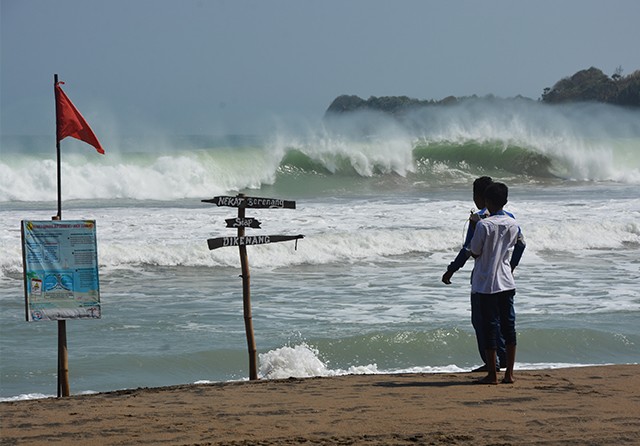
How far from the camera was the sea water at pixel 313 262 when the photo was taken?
10.0 metres

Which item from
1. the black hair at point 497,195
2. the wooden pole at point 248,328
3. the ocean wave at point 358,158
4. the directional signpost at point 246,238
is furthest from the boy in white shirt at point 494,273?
the ocean wave at point 358,158

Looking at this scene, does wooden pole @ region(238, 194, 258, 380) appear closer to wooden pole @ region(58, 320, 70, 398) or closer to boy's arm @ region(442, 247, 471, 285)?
wooden pole @ region(58, 320, 70, 398)

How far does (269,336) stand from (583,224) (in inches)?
485

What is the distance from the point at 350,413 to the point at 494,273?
5.08ft

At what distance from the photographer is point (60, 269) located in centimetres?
734

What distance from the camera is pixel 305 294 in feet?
45.3

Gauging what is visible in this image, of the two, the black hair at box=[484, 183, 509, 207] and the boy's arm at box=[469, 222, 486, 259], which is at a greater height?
the black hair at box=[484, 183, 509, 207]

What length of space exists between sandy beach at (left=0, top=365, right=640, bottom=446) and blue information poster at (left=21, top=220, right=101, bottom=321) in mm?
644

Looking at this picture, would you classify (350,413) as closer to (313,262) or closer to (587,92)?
(313,262)

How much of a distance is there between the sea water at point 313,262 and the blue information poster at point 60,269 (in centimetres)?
148

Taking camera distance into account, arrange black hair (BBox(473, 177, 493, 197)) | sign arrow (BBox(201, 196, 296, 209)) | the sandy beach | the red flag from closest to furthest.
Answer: the sandy beach
black hair (BBox(473, 177, 493, 197))
the red flag
sign arrow (BBox(201, 196, 296, 209))

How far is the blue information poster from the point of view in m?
7.26

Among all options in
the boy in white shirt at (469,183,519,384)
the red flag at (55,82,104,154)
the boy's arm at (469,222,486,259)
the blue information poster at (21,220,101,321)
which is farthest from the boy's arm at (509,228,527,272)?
the red flag at (55,82,104,154)

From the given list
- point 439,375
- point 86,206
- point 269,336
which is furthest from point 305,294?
point 86,206
